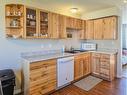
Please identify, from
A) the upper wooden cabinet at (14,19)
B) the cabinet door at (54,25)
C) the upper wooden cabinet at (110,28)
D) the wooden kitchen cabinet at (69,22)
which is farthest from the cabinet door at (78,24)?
the upper wooden cabinet at (14,19)

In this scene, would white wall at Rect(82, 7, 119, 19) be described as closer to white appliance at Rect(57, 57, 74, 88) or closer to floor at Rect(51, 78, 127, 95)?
white appliance at Rect(57, 57, 74, 88)

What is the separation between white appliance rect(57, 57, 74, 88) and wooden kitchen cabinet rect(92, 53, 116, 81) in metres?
1.15

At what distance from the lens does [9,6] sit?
9.87 feet

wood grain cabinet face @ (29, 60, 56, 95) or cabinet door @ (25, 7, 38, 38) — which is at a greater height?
cabinet door @ (25, 7, 38, 38)

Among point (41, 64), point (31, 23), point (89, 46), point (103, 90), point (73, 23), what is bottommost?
point (103, 90)

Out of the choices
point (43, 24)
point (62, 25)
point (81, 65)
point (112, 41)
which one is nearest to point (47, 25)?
point (43, 24)

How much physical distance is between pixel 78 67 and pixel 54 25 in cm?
161

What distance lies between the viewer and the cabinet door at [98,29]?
184 inches

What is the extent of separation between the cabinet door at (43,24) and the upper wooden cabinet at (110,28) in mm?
2252

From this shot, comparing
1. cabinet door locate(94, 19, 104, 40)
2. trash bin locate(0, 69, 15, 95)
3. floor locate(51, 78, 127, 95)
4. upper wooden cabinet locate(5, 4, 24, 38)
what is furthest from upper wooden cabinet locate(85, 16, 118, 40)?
trash bin locate(0, 69, 15, 95)

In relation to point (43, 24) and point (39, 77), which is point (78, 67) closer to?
point (39, 77)

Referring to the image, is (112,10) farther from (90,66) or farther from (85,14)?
Answer: (90,66)

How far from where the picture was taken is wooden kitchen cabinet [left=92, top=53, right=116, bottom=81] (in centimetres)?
411

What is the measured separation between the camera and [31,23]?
3.23 metres
